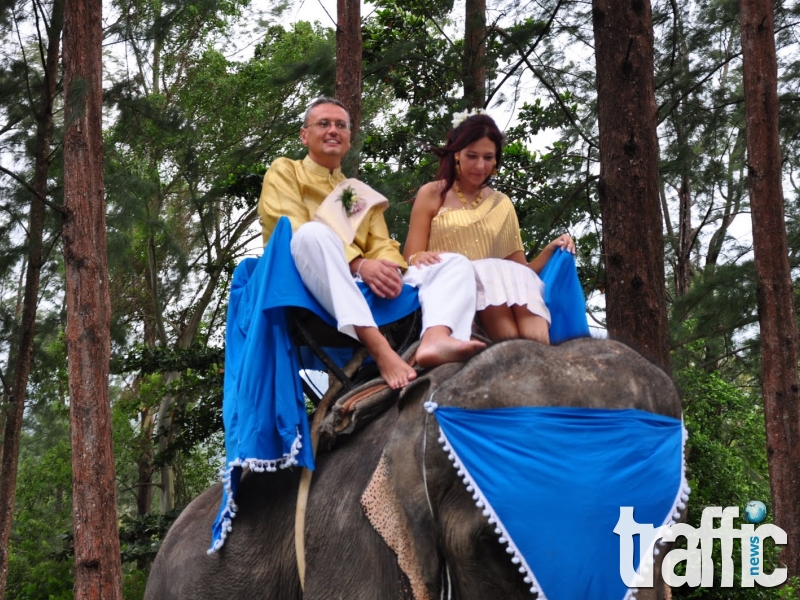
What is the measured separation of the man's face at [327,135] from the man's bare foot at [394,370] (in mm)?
1146

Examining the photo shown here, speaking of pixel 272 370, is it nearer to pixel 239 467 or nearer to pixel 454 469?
pixel 239 467

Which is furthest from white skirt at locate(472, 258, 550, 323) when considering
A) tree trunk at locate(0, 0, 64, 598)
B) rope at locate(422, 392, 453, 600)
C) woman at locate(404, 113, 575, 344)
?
tree trunk at locate(0, 0, 64, 598)

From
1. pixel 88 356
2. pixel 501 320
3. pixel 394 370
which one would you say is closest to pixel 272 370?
pixel 394 370

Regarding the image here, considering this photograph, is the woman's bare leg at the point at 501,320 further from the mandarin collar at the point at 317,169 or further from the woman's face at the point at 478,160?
the mandarin collar at the point at 317,169

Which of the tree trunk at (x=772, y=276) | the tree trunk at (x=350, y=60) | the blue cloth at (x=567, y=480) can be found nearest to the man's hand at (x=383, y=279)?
the blue cloth at (x=567, y=480)

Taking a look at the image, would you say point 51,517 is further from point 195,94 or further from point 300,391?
point 300,391

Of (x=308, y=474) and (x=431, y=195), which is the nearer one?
(x=308, y=474)

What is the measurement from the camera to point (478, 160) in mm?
4191

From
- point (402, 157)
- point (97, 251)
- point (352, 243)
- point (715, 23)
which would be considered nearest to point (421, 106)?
point (402, 157)

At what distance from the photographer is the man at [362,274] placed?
11.5 ft

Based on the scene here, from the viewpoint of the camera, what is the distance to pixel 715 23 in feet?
41.3

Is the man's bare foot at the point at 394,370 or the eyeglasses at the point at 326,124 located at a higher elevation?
the eyeglasses at the point at 326,124

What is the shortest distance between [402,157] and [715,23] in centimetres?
420

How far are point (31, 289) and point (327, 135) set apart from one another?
9646 millimetres
